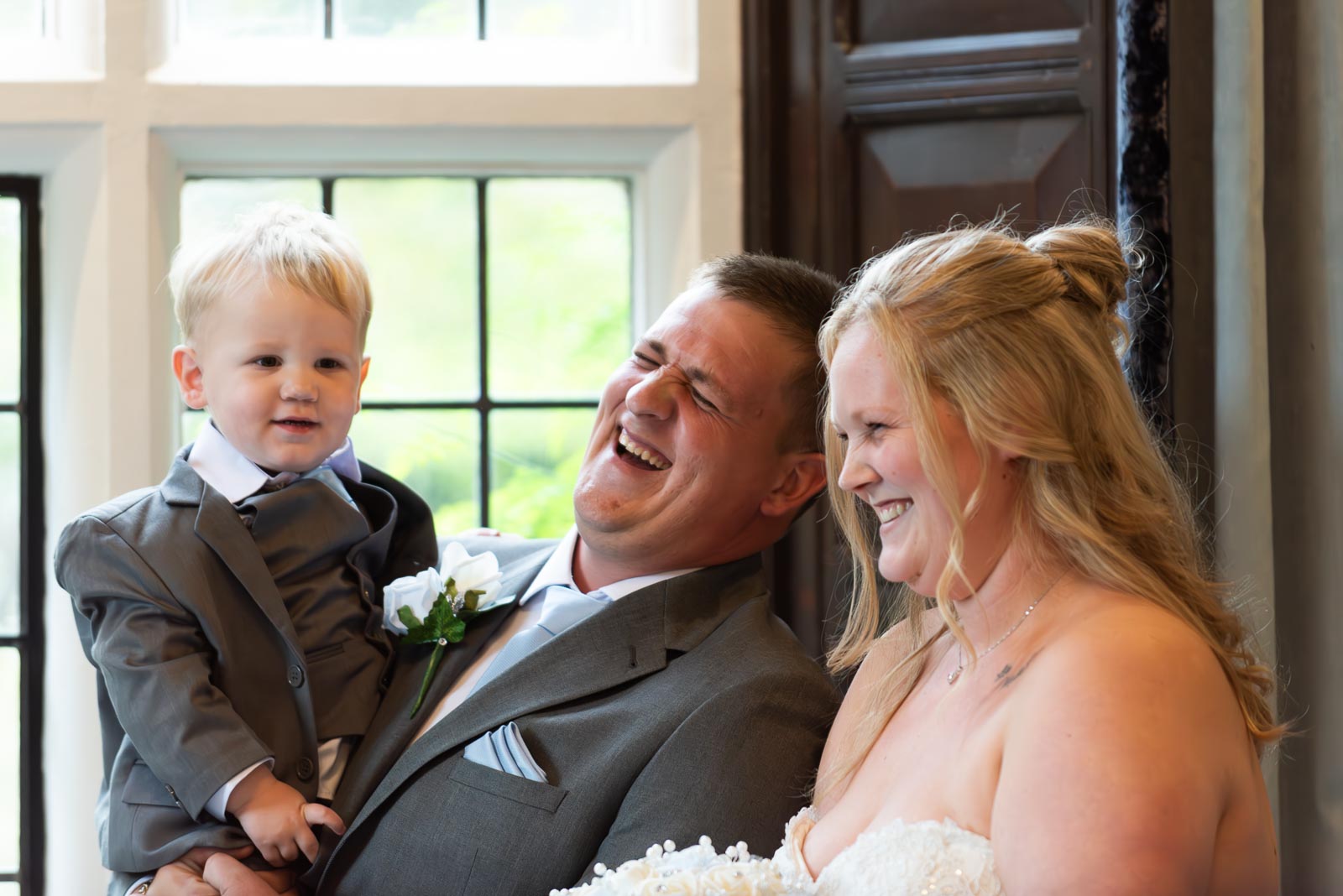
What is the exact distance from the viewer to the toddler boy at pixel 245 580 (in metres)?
1.69

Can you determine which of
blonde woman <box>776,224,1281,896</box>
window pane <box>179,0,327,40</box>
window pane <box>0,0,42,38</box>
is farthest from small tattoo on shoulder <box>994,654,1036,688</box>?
window pane <box>0,0,42,38</box>

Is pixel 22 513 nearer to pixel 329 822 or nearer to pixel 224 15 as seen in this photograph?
pixel 224 15

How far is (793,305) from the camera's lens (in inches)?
77.9

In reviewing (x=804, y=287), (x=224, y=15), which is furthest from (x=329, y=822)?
→ (x=224, y=15)

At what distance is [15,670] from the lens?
2.67 metres

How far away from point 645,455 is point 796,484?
0.24 metres

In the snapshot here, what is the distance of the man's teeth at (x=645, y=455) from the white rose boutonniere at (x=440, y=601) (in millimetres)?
265

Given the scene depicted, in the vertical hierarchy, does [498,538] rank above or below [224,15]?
below

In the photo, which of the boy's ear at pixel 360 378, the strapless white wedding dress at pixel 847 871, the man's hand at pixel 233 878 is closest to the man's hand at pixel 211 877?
the man's hand at pixel 233 878

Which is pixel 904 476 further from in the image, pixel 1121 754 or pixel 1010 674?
pixel 1121 754

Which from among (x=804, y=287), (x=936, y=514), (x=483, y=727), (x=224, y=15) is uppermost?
(x=224, y=15)

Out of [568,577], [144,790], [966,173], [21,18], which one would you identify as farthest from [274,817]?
[21,18]

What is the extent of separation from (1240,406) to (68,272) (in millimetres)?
2106

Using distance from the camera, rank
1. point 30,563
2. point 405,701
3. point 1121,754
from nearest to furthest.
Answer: point 1121,754, point 405,701, point 30,563
